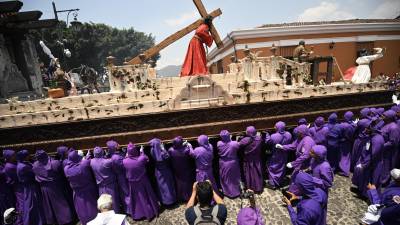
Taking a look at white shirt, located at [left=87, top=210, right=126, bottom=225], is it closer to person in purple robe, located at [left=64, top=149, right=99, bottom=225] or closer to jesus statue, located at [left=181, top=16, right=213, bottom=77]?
person in purple robe, located at [left=64, top=149, right=99, bottom=225]

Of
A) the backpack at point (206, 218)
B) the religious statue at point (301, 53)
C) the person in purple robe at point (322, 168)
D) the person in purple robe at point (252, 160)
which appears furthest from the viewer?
the religious statue at point (301, 53)

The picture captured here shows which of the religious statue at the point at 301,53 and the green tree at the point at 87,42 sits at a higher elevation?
the green tree at the point at 87,42

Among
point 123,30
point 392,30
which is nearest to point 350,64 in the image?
point 392,30

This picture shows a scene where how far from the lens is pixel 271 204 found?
527 centimetres

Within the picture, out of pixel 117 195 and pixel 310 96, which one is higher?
pixel 310 96

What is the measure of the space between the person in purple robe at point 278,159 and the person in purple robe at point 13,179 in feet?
20.3

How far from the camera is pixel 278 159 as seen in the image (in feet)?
19.1

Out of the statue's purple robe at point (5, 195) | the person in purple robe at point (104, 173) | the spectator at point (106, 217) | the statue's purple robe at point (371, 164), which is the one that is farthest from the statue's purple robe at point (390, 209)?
the statue's purple robe at point (5, 195)

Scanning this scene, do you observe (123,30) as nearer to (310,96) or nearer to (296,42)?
(296,42)

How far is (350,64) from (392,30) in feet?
16.4

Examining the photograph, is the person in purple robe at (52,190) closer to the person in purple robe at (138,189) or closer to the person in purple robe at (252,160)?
the person in purple robe at (138,189)

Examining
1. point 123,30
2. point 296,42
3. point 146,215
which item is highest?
point 123,30

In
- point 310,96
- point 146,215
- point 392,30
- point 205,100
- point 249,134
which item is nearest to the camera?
point 146,215

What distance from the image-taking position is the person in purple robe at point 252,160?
5.51 meters
